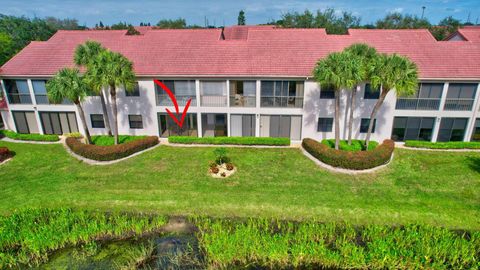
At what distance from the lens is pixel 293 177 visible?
1964cm

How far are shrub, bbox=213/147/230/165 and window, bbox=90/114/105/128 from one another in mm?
12777

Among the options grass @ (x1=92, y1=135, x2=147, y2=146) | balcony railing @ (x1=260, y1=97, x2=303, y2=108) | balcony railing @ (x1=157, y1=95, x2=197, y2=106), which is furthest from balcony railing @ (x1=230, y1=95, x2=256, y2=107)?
grass @ (x1=92, y1=135, x2=147, y2=146)

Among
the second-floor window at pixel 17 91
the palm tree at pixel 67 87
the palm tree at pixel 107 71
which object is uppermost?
the palm tree at pixel 107 71

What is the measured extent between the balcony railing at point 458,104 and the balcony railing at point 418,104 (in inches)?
32.0

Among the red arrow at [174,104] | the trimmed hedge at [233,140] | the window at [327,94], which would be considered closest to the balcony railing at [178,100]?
the red arrow at [174,104]

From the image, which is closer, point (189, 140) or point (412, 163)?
point (412, 163)

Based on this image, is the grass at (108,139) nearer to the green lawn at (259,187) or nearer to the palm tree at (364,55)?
the green lawn at (259,187)

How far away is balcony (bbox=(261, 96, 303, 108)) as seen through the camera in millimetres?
25047

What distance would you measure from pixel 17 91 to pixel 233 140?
71.2 feet

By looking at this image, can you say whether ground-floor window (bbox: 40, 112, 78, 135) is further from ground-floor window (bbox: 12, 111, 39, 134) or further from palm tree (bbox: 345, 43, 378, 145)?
palm tree (bbox: 345, 43, 378, 145)

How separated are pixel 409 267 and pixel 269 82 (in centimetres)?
1716

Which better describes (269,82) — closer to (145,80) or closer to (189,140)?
(189,140)

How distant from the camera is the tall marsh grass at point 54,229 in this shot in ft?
43.9

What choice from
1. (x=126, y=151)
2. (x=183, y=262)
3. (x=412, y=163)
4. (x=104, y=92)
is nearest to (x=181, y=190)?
(x=183, y=262)
